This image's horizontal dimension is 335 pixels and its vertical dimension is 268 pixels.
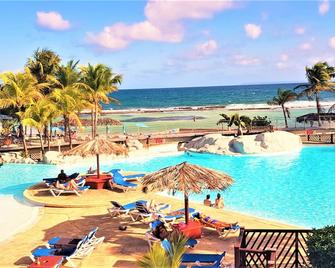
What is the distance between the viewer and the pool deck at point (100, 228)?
973cm

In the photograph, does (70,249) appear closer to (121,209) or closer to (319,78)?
(121,209)

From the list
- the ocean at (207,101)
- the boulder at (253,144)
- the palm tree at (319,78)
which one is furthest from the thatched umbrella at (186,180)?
the ocean at (207,101)

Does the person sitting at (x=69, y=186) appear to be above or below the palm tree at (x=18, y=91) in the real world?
below

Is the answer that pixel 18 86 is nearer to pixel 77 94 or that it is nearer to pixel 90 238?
pixel 77 94

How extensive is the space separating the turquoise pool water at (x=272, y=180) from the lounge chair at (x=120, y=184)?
2.74m

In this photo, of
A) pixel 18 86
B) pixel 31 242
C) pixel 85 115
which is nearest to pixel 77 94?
pixel 18 86

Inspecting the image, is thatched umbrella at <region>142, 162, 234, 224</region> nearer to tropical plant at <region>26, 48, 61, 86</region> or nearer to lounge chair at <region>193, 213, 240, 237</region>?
lounge chair at <region>193, 213, 240, 237</region>

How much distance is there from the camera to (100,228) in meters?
12.0

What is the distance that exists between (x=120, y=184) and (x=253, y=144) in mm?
13889

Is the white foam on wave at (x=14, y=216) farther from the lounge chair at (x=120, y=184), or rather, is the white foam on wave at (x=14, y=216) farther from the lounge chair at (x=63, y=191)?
the lounge chair at (x=120, y=184)

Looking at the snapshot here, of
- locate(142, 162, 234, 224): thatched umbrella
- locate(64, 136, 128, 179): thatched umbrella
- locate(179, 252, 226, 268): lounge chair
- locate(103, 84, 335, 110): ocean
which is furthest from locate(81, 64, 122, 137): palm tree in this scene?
locate(103, 84, 335, 110): ocean

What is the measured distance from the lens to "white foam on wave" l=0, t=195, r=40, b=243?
12.0 m

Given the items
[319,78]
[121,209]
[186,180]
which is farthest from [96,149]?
[319,78]

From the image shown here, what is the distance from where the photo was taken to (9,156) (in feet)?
85.7
